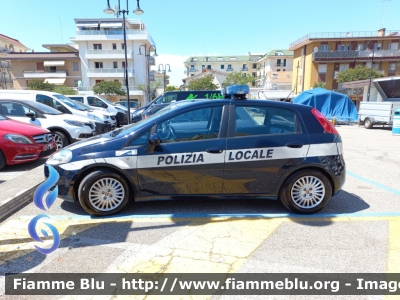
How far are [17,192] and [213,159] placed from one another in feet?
10.9

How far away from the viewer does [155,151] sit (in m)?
3.64

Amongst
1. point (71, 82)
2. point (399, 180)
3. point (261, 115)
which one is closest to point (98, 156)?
point (261, 115)

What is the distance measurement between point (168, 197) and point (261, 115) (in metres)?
1.76

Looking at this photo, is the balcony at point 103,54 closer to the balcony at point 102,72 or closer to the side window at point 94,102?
the balcony at point 102,72

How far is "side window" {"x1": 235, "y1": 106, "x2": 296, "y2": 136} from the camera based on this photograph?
3.80 metres

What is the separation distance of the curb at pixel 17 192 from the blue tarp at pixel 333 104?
20.7m

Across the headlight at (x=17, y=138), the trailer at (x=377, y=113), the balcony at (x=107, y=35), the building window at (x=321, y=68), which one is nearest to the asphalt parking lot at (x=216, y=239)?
the headlight at (x=17, y=138)

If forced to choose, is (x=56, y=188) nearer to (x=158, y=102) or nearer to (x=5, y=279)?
(x=5, y=279)

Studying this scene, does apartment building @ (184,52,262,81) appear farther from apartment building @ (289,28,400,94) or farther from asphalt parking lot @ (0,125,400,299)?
asphalt parking lot @ (0,125,400,299)

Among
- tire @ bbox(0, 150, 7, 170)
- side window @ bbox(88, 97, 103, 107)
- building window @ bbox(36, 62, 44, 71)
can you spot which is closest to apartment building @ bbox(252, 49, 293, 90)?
building window @ bbox(36, 62, 44, 71)

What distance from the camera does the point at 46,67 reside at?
44.9m

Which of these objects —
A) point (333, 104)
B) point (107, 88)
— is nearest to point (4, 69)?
point (107, 88)

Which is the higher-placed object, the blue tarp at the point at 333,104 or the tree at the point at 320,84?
the tree at the point at 320,84

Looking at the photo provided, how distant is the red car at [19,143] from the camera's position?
589 centimetres
